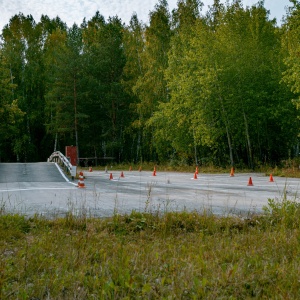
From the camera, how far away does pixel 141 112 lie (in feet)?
140

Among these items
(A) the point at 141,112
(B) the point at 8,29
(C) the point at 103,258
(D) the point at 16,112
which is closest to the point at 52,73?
(B) the point at 8,29

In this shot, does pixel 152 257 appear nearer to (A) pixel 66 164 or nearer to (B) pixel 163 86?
(A) pixel 66 164

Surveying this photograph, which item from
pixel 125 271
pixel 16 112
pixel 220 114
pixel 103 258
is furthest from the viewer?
pixel 220 114

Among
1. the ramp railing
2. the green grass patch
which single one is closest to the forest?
the ramp railing

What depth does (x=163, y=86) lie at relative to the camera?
4078cm

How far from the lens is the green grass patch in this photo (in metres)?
4.12

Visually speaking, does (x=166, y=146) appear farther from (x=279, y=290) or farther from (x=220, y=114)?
(x=279, y=290)

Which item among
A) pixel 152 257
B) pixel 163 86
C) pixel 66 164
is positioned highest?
pixel 163 86

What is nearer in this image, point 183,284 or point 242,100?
point 183,284

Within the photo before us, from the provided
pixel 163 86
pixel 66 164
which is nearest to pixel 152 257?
pixel 66 164

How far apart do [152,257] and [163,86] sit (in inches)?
1435

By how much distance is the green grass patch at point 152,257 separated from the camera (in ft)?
13.5

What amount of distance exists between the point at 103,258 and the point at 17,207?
223 inches

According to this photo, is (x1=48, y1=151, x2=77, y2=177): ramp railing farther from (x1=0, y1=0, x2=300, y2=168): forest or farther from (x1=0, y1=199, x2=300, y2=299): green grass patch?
(x1=0, y1=199, x2=300, y2=299): green grass patch
